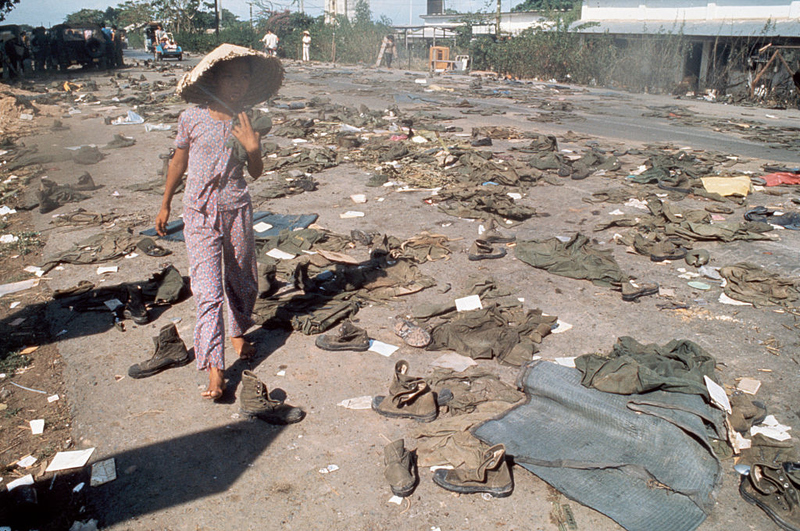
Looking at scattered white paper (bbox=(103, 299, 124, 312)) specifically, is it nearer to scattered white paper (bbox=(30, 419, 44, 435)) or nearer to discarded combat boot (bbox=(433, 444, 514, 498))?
scattered white paper (bbox=(30, 419, 44, 435))

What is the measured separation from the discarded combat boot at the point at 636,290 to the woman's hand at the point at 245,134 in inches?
126

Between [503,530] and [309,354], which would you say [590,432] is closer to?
[503,530]

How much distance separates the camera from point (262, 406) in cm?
335

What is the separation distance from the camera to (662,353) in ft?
12.5

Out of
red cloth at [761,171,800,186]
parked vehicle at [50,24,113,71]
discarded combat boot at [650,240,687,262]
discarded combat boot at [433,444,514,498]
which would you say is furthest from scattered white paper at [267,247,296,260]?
parked vehicle at [50,24,113,71]

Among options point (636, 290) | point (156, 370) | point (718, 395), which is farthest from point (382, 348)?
point (636, 290)

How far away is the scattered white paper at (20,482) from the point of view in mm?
2867

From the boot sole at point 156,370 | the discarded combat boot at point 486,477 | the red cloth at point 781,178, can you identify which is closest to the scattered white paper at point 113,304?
the boot sole at point 156,370

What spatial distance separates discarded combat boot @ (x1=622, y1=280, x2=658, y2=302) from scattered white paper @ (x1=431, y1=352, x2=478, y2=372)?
5.45ft

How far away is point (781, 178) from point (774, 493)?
7013 mm

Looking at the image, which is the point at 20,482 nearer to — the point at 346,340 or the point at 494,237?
the point at 346,340

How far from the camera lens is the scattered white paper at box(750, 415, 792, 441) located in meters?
3.21

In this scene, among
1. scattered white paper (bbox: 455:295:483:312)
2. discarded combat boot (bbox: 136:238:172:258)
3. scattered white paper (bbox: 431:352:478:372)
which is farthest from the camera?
discarded combat boot (bbox: 136:238:172:258)

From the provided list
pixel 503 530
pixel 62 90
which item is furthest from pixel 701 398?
pixel 62 90
